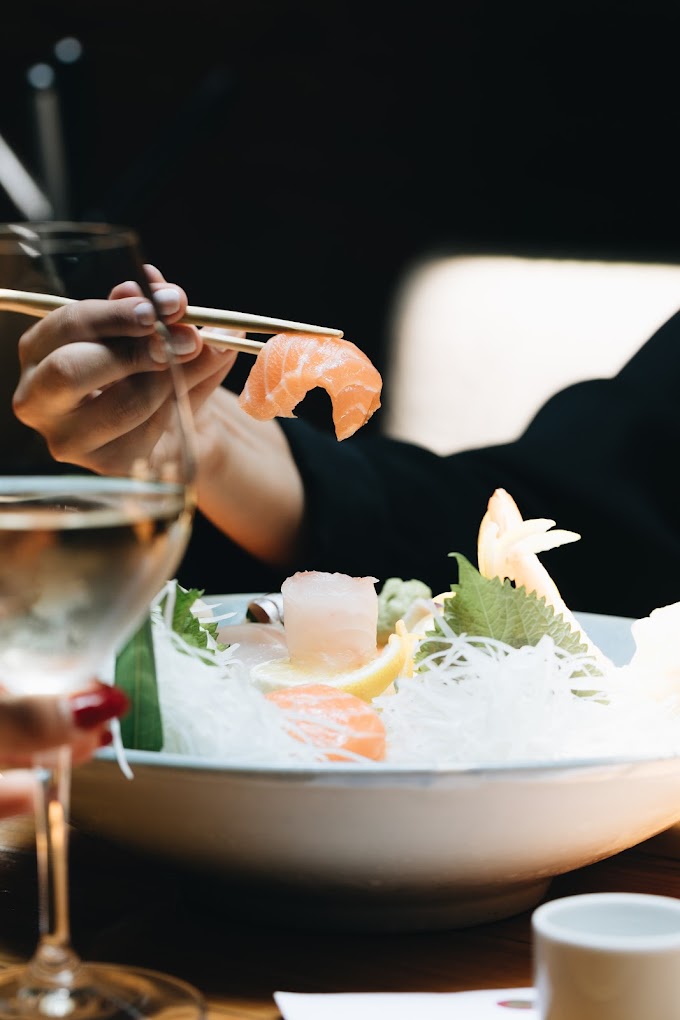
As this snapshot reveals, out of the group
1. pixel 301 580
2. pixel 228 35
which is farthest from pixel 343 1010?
pixel 228 35

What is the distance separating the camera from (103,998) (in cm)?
47

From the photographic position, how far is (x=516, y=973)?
0.57 m

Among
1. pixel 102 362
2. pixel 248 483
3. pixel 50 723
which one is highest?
pixel 102 362

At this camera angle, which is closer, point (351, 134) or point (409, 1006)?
point (409, 1006)

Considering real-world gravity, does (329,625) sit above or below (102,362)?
below

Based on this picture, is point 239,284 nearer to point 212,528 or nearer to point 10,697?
point 212,528

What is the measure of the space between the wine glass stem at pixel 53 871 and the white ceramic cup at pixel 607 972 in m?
0.16

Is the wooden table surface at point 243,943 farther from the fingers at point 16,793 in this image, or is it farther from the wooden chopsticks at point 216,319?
the wooden chopsticks at point 216,319

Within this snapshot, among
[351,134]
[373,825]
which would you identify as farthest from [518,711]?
[351,134]

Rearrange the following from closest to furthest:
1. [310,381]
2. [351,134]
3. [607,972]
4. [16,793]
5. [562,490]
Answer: [607,972] < [16,793] < [310,381] < [562,490] < [351,134]

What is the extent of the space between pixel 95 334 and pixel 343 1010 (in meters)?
0.27

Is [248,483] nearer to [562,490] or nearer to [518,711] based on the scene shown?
[562,490]

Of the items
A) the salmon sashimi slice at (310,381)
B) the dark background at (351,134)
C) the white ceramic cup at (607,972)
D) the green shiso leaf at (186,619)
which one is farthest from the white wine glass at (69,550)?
the dark background at (351,134)

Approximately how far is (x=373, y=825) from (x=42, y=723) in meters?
0.17
